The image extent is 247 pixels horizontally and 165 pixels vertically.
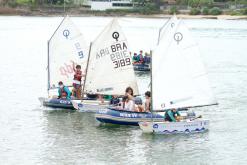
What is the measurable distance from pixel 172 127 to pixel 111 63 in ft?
26.3

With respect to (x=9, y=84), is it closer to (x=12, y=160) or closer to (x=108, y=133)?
(x=108, y=133)

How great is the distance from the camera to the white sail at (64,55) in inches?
2226

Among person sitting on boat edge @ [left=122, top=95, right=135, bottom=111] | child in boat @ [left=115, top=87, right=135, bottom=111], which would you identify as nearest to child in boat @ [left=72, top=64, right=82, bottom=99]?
→ child in boat @ [left=115, top=87, right=135, bottom=111]

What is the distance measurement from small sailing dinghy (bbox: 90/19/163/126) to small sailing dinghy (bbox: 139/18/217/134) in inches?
216

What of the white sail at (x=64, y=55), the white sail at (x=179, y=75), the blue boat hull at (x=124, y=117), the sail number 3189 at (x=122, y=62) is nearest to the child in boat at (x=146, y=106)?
the blue boat hull at (x=124, y=117)

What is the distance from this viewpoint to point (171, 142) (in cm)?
4381

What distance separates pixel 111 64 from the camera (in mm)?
50719

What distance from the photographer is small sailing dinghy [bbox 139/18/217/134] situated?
44656 mm

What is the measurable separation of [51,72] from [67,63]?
4.44 ft

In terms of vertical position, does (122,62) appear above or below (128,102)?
above

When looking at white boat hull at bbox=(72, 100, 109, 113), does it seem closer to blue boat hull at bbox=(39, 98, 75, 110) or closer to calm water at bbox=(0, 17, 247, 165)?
calm water at bbox=(0, 17, 247, 165)

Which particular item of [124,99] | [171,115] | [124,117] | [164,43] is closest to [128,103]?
[124,99]

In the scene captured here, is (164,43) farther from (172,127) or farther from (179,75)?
(172,127)

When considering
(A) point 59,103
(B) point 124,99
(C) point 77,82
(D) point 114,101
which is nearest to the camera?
(B) point 124,99
